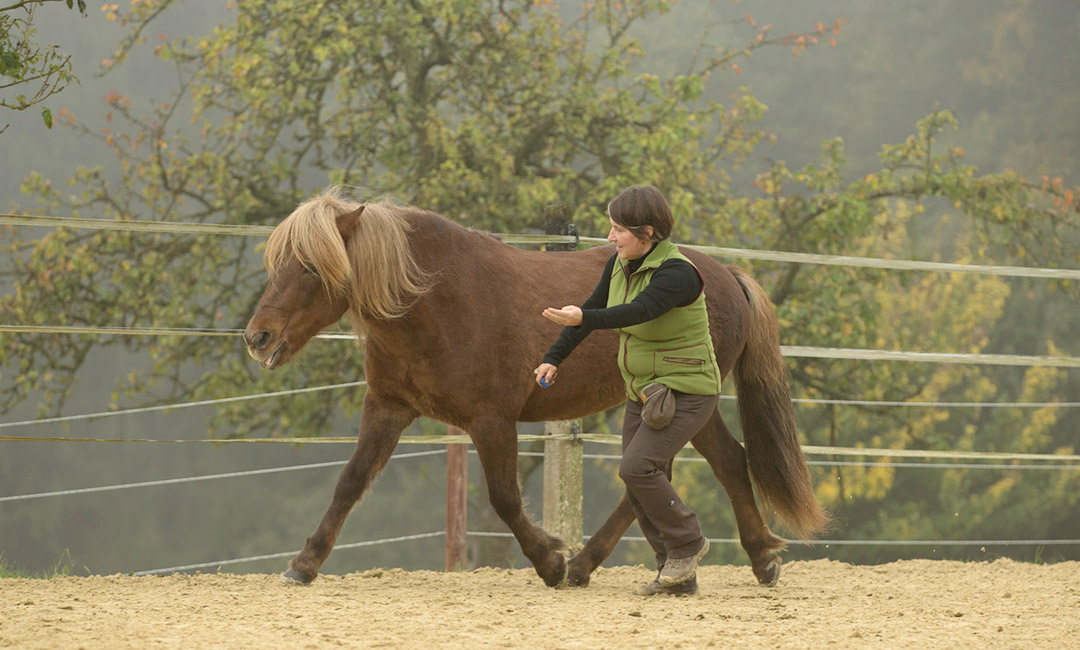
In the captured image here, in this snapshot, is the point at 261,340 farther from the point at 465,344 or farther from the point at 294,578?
the point at 294,578

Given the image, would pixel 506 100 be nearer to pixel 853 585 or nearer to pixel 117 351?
pixel 853 585

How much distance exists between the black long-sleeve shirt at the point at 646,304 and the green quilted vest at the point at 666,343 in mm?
44

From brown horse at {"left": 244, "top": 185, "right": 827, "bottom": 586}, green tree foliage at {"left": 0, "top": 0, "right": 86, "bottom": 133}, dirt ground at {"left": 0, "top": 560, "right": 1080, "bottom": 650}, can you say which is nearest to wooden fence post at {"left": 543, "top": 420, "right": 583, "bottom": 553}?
dirt ground at {"left": 0, "top": 560, "right": 1080, "bottom": 650}

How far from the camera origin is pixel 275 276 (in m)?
3.53

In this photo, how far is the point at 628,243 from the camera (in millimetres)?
3332

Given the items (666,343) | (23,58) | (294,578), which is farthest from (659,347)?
(23,58)

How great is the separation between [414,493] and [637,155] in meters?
9.52

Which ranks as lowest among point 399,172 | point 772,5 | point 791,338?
point 791,338

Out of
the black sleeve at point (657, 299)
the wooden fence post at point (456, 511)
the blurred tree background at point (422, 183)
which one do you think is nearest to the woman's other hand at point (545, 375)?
the black sleeve at point (657, 299)

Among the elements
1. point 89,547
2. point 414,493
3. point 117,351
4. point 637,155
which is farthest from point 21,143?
point 637,155

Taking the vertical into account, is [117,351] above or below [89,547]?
above

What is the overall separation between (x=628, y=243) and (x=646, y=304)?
0.24 metres

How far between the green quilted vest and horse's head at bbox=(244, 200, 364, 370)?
95 centimetres

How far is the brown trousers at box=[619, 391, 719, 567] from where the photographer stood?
340 centimetres
